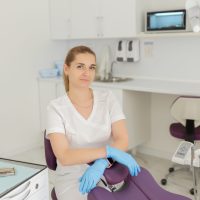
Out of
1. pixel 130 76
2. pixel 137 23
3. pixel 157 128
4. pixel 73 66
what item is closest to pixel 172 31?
pixel 137 23

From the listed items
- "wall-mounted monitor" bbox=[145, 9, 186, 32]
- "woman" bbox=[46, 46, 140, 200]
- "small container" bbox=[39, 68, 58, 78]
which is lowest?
"woman" bbox=[46, 46, 140, 200]

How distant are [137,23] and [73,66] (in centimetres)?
166

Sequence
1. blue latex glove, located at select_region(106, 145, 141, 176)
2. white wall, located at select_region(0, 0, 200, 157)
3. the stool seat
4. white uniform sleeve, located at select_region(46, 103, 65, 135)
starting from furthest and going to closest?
white wall, located at select_region(0, 0, 200, 157)
the stool seat
white uniform sleeve, located at select_region(46, 103, 65, 135)
blue latex glove, located at select_region(106, 145, 141, 176)

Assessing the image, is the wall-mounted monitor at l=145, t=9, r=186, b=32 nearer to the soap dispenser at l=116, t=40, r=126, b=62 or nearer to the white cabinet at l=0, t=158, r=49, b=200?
the soap dispenser at l=116, t=40, r=126, b=62

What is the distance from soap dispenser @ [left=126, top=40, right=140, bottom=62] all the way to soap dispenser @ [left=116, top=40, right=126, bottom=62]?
5cm

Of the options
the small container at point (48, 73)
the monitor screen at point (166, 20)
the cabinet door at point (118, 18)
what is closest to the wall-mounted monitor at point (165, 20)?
the monitor screen at point (166, 20)

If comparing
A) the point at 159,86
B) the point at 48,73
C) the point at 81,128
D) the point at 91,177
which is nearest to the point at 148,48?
the point at 159,86

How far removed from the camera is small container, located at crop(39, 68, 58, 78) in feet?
12.1

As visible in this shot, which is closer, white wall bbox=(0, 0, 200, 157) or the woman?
the woman

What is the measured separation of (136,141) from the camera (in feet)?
10.7

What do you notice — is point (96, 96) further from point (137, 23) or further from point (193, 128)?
point (137, 23)

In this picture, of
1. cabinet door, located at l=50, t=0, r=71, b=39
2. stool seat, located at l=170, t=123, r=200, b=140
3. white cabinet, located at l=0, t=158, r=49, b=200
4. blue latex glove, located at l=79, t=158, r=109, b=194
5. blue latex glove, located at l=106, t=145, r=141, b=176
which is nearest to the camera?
white cabinet, located at l=0, t=158, r=49, b=200

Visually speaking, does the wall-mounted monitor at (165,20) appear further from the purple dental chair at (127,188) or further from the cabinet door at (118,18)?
the purple dental chair at (127,188)

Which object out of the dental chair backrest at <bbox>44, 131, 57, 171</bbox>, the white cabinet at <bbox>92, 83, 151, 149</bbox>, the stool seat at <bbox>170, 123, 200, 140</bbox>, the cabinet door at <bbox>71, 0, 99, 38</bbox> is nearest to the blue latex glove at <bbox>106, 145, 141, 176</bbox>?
the dental chair backrest at <bbox>44, 131, 57, 171</bbox>
